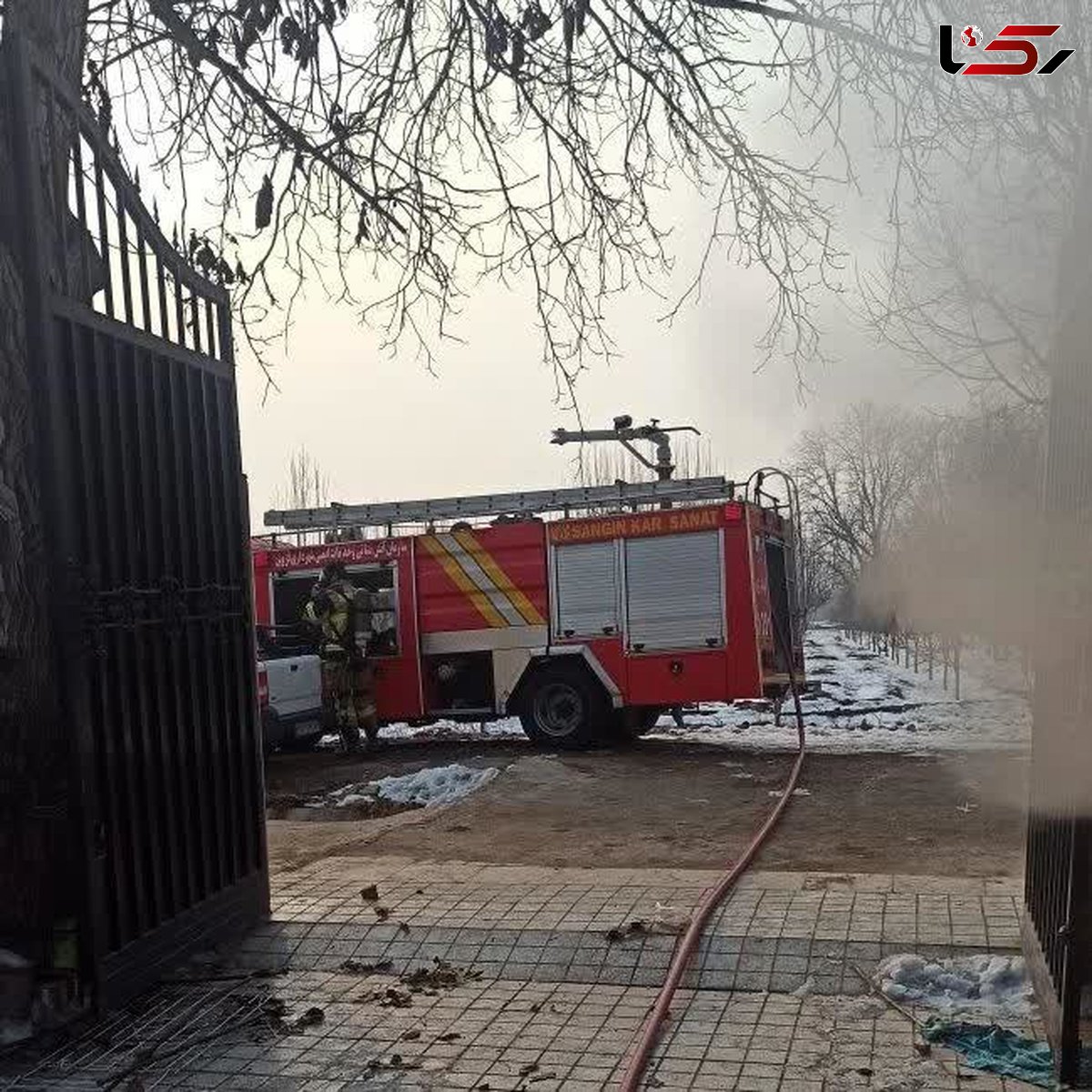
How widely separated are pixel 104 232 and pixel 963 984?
13.5 ft

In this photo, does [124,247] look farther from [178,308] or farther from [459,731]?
[459,731]

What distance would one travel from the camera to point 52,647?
157 inches

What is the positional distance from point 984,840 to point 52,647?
6.10 meters

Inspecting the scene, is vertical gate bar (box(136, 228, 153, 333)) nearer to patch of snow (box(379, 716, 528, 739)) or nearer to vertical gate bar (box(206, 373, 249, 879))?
vertical gate bar (box(206, 373, 249, 879))

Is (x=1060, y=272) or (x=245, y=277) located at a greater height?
(x=245, y=277)

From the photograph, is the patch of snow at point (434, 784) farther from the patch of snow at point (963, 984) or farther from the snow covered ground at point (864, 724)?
the patch of snow at point (963, 984)

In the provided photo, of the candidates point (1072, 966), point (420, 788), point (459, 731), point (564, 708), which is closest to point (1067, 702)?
point (1072, 966)

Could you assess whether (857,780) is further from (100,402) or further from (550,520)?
(100,402)

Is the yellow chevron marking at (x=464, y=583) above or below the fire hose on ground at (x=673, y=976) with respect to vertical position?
above

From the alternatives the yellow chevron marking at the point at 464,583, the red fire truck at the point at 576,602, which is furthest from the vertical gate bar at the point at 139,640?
the yellow chevron marking at the point at 464,583

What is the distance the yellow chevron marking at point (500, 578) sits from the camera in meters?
13.0

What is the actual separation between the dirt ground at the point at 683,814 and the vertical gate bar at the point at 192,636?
7.23 feet

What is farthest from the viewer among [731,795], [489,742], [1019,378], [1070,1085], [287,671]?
[489,742]

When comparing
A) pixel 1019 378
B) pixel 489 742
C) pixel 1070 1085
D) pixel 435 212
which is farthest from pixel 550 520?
pixel 1070 1085
